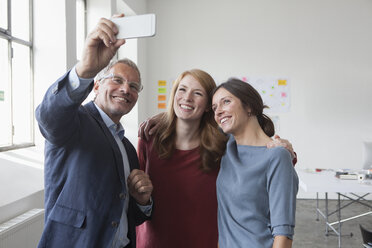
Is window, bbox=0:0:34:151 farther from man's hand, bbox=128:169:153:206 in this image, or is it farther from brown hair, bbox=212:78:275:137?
brown hair, bbox=212:78:275:137

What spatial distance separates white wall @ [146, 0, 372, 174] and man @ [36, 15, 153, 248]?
4.42 meters

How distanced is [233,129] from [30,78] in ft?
7.76

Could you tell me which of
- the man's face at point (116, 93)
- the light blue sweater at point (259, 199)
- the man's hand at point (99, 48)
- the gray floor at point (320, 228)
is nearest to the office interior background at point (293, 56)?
the gray floor at point (320, 228)

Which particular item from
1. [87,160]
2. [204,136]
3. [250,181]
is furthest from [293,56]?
[87,160]

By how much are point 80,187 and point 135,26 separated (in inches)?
21.7

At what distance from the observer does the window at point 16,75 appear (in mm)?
2613

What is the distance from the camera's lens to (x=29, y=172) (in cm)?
257

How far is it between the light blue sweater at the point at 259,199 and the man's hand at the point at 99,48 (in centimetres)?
68

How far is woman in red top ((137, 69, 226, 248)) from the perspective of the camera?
1.50 metres

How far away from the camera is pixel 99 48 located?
0.86 m

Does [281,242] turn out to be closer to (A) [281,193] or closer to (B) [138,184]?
(A) [281,193]

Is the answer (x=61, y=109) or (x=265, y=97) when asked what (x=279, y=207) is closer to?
(x=61, y=109)

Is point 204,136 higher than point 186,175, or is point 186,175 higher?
point 204,136

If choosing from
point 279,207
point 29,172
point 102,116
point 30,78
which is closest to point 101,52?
point 102,116
